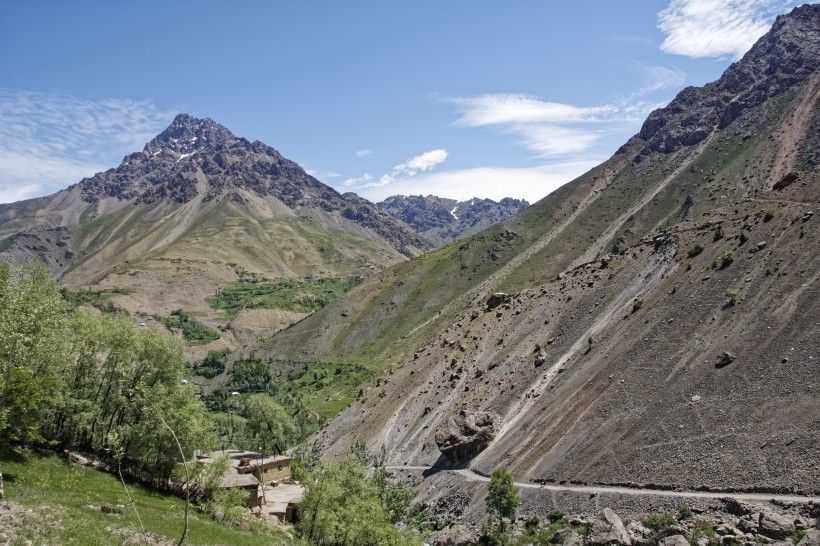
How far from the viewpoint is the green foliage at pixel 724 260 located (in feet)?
206

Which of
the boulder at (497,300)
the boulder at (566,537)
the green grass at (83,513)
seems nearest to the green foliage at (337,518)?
the green grass at (83,513)

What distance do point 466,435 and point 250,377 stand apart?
134517 millimetres

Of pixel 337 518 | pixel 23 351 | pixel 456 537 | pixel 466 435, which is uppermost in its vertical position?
pixel 23 351

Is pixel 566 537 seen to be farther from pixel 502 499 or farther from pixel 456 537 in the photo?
pixel 456 537

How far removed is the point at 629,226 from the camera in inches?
6914

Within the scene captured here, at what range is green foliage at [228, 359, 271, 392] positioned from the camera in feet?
582

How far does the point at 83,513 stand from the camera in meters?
25.1

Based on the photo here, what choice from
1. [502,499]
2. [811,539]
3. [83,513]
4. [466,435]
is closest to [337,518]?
[502,499]

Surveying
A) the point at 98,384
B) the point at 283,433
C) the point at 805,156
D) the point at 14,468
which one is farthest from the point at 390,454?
the point at 805,156

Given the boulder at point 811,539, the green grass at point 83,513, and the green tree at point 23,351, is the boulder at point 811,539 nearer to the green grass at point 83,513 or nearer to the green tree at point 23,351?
the green grass at point 83,513

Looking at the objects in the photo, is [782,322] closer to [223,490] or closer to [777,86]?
[223,490]

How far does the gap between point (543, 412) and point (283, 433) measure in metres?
41.1

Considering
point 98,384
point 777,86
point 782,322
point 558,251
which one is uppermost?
point 777,86

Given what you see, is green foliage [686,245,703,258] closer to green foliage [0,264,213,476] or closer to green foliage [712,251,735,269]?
green foliage [712,251,735,269]
